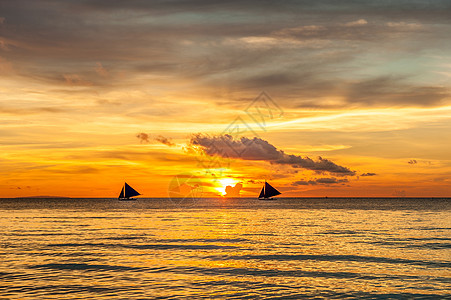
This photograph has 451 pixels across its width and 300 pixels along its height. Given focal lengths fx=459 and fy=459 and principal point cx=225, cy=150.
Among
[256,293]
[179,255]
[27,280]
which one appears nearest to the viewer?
[256,293]

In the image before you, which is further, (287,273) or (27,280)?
(287,273)

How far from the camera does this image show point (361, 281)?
3434cm

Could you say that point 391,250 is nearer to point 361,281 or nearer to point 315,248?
point 315,248

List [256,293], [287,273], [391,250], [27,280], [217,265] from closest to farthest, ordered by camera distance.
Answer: [256,293]
[27,280]
[287,273]
[217,265]
[391,250]

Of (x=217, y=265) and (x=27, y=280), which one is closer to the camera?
(x=27, y=280)

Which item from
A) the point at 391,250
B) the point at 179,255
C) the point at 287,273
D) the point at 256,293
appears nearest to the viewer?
the point at 256,293

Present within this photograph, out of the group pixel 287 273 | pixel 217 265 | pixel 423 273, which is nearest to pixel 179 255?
pixel 217 265

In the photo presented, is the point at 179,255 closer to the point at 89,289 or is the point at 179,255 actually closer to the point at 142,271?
the point at 142,271

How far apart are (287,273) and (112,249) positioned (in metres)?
23.0

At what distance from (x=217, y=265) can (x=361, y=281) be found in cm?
1310

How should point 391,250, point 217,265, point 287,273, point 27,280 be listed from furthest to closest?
point 391,250, point 217,265, point 287,273, point 27,280

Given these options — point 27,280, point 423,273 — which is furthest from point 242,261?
point 27,280

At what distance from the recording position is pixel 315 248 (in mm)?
52812

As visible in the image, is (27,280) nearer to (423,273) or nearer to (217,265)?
(217,265)
